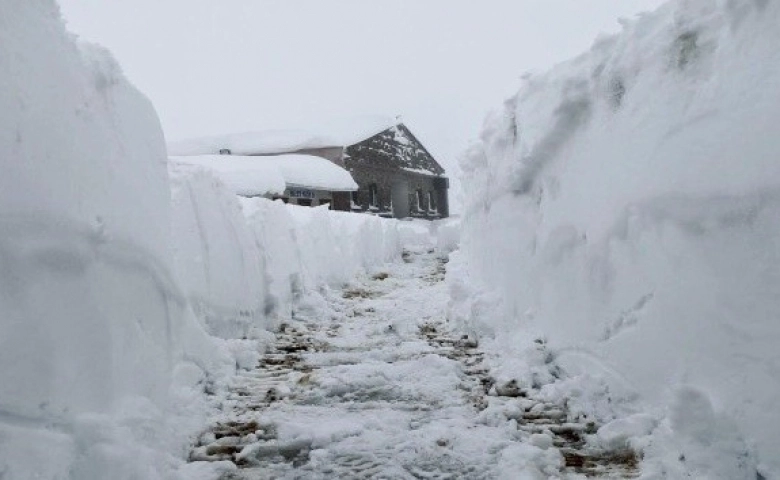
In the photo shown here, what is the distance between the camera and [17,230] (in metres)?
2.26

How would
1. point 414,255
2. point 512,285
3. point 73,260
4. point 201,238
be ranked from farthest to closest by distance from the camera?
point 414,255
point 512,285
point 201,238
point 73,260

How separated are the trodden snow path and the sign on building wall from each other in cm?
1684

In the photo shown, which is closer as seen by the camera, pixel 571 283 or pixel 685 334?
pixel 685 334

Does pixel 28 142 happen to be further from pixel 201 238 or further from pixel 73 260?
pixel 201 238

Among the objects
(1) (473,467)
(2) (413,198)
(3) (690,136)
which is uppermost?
(2) (413,198)

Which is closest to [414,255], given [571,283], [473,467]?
[571,283]

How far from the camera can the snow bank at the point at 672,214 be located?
223 centimetres

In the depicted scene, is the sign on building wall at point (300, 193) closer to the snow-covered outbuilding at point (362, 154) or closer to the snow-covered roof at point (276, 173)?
the snow-covered outbuilding at point (362, 154)

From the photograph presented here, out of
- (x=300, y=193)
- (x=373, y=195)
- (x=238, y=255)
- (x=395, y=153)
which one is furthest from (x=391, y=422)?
(x=395, y=153)

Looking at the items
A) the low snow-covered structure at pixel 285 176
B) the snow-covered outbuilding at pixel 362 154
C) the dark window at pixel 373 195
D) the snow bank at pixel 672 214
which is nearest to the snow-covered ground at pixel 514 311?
the snow bank at pixel 672 214

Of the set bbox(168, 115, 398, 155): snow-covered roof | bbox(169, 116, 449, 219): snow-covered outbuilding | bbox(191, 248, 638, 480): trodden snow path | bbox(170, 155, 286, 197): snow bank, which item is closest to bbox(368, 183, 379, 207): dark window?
bbox(169, 116, 449, 219): snow-covered outbuilding

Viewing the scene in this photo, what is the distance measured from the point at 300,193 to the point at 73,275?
2032 cm

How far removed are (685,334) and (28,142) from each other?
3004 mm

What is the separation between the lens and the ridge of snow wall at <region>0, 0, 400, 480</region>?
2217 millimetres
